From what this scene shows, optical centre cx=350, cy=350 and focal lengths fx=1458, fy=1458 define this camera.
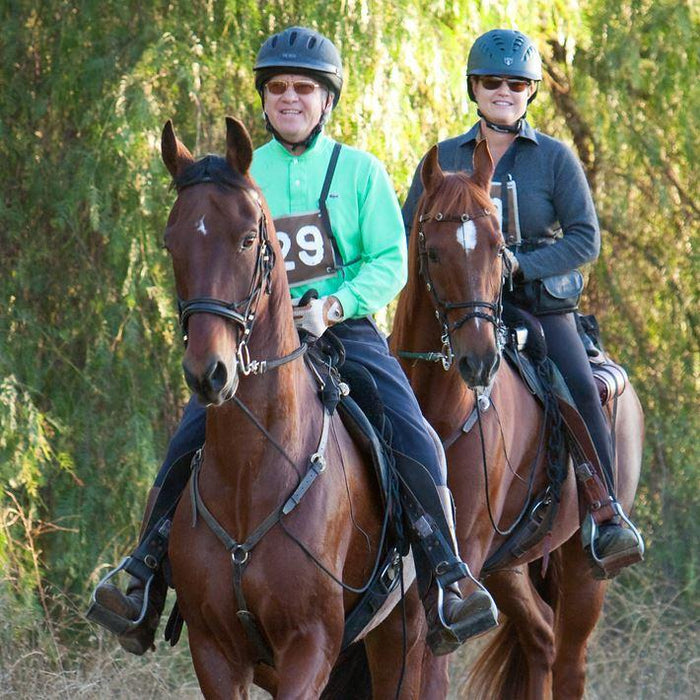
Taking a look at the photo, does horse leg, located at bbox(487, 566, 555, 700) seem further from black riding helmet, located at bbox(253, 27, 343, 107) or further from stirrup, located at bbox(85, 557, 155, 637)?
black riding helmet, located at bbox(253, 27, 343, 107)

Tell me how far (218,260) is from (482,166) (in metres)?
2.20

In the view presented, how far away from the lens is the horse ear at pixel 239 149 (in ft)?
14.9

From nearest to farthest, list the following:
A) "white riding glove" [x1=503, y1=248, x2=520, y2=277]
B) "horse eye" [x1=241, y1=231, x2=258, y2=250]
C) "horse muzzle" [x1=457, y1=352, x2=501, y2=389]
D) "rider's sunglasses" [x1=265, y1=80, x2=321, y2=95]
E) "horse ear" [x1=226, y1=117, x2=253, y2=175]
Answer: "horse eye" [x1=241, y1=231, x2=258, y2=250] < "horse ear" [x1=226, y1=117, x2=253, y2=175] < "rider's sunglasses" [x1=265, y1=80, x2=321, y2=95] < "horse muzzle" [x1=457, y1=352, x2=501, y2=389] < "white riding glove" [x1=503, y1=248, x2=520, y2=277]

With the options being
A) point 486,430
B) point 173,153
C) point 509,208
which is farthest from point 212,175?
point 509,208

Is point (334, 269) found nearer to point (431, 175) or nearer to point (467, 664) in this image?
point (431, 175)

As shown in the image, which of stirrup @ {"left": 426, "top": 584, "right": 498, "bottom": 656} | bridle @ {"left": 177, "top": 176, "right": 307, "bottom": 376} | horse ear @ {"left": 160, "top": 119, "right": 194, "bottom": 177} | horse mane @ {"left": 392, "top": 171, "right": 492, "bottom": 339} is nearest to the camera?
bridle @ {"left": 177, "top": 176, "right": 307, "bottom": 376}

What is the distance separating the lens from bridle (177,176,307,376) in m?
4.30

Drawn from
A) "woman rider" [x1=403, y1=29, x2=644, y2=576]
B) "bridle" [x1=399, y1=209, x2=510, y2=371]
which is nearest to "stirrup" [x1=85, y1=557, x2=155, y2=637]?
"bridle" [x1=399, y1=209, x2=510, y2=371]

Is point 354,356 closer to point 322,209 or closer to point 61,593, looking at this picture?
point 322,209

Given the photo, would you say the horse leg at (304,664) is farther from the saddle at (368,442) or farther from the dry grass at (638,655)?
the dry grass at (638,655)

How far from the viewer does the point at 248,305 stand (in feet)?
14.6

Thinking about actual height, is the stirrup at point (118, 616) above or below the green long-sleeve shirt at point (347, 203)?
below

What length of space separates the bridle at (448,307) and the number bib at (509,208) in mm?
740

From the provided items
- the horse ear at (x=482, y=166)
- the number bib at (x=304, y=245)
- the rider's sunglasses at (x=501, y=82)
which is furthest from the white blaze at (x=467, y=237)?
the rider's sunglasses at (x=501, y=82)
